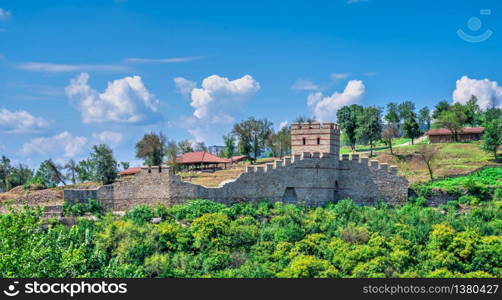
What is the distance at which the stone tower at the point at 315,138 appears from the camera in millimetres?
34438

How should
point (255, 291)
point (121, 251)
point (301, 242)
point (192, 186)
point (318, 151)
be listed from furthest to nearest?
1. point (318, 151)
2. point (192, 186)
3. point (301, 242)
4. point (121, 251)
5. point (255, 291)

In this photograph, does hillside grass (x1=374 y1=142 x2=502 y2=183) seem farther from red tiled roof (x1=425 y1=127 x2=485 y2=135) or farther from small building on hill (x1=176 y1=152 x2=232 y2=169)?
small building on hill (x1=176 y1=152 x2=232 y2=169)

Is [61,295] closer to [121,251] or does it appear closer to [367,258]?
[121,251]

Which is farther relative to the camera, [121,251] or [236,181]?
[236,181]

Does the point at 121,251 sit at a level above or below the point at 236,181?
below

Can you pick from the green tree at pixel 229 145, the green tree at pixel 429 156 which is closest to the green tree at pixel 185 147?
the green tree at pixel 229 145

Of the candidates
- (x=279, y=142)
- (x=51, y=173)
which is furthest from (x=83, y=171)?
(x=279, y=142)

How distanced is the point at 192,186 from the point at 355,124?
3171 cm

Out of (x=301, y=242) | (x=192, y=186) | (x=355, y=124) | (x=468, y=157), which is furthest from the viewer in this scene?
(x=355, y=124)

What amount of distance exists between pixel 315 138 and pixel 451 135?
3200cm

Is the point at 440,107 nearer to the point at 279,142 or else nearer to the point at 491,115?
the point at 491,115

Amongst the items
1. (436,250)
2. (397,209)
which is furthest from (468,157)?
(436,250)

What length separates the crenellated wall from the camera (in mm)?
31531

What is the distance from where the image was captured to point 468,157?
5050cm
